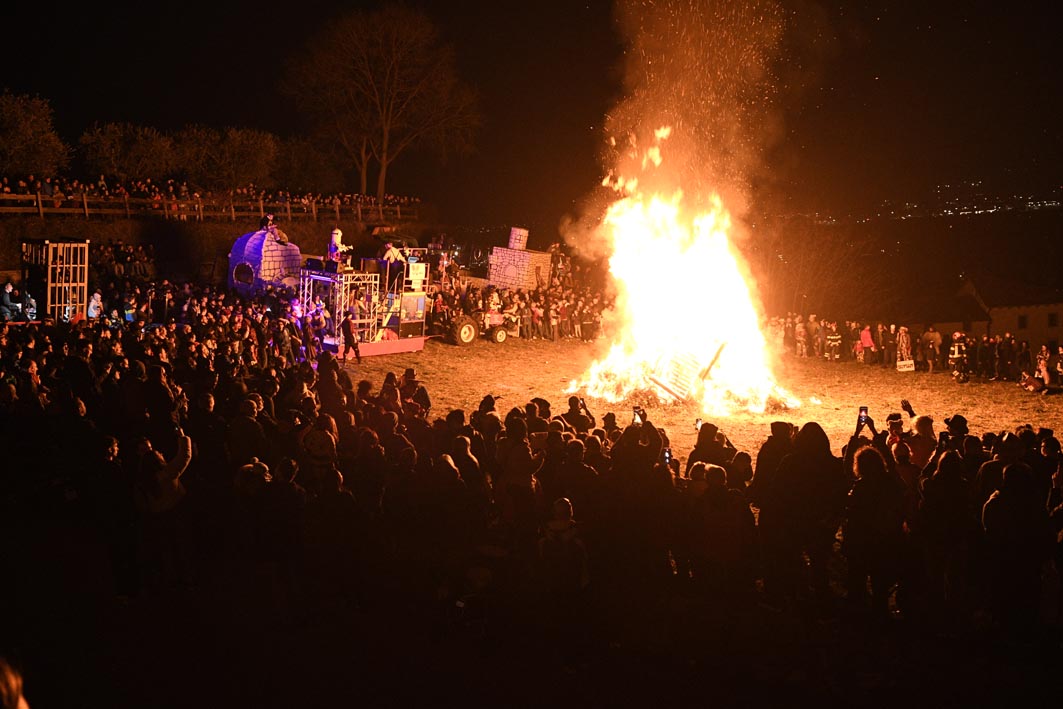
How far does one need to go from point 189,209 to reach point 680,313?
20.3 m

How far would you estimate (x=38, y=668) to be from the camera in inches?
255

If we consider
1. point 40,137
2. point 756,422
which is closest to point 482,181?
point 40,137

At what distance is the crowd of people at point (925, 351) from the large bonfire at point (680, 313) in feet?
20.5

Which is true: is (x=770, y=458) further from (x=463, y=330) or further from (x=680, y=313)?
(x=463, y=330)

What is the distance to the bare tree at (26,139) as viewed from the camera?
33375 millimetres

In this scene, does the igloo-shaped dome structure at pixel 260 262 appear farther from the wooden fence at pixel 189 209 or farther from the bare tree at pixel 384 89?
the bare tree at pixel 384 89

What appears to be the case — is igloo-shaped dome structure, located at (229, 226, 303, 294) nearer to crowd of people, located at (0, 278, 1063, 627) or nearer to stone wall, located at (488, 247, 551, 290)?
stone wall, located at (488, 247, 551, 290)

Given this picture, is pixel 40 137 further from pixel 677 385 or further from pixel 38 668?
pixel 38 668

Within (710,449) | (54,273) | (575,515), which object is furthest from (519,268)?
(575,515)

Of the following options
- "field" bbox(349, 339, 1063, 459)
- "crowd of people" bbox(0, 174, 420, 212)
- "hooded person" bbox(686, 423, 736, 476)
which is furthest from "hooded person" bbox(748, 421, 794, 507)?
"crowd of people" bbox(0, 174, 420, 212)

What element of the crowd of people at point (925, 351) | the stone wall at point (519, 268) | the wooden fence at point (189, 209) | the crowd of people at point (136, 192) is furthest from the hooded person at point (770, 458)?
the crowd of people at point (136, 192)

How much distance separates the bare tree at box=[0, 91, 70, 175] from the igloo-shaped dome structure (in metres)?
12.9

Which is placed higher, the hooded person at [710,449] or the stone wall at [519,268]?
the stone wall at [519,268]

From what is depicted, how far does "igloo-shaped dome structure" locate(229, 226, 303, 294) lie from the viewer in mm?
26016
